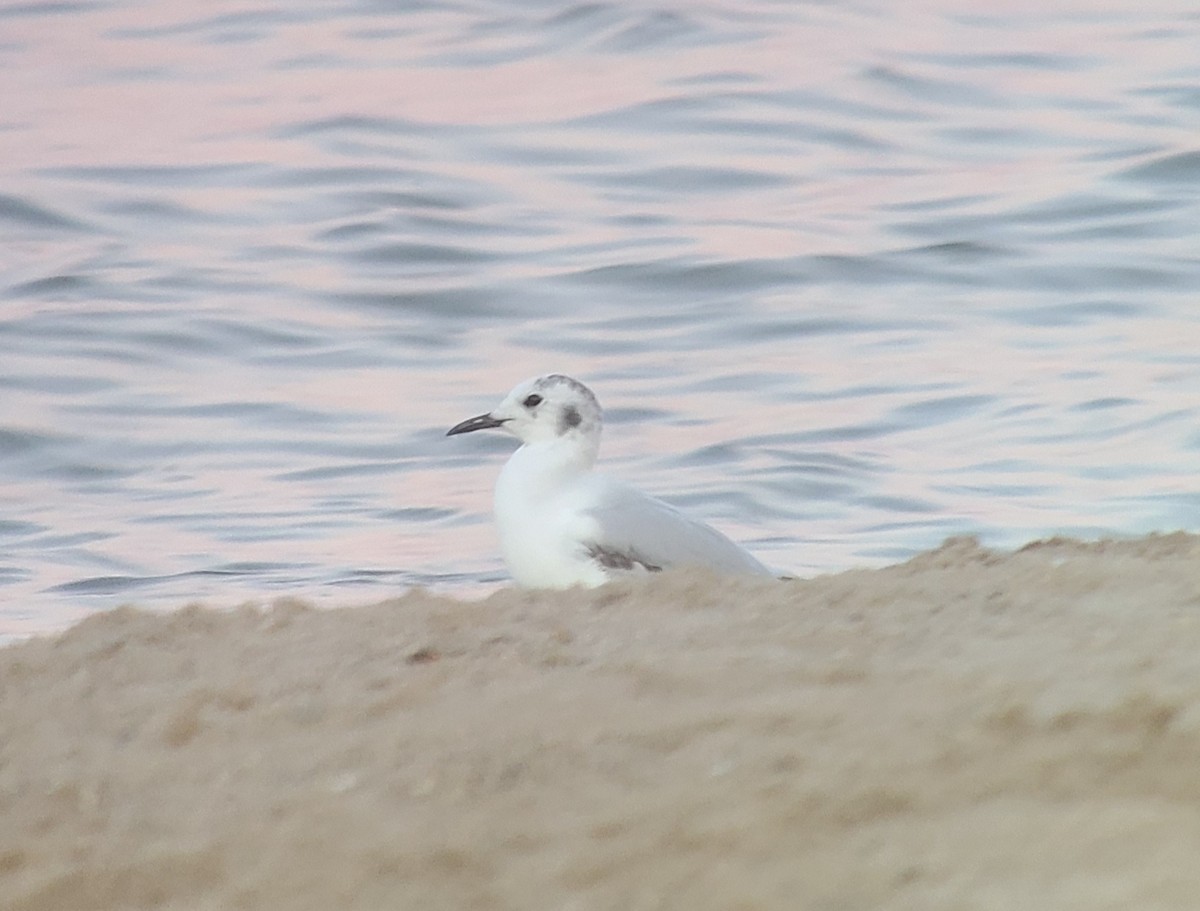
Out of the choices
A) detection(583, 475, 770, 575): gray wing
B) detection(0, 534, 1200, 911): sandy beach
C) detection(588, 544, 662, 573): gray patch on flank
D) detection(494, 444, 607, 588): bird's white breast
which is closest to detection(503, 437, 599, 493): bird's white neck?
detection(494, 444, 607, 588): bird's white breast

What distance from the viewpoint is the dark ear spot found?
672 centimetres

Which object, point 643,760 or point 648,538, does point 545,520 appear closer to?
point 648,538

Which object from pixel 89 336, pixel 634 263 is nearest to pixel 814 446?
pixel 634 263

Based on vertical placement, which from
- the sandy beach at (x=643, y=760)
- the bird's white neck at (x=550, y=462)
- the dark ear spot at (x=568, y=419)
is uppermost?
the sandy beach at (x=643, y=760)

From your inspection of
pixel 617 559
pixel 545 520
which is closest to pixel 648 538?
pixel 617 559

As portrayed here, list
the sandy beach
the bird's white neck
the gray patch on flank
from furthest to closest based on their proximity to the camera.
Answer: the bird's white neck < the gray patch on flank < the sandy beach

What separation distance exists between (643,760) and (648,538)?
302 cm

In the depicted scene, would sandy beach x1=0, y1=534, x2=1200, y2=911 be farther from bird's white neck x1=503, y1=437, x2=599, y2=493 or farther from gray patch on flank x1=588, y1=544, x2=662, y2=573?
bird's white neck x1=503, y1=437, x2=599, y2=493

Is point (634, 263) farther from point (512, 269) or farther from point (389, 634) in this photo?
point (389, 634)

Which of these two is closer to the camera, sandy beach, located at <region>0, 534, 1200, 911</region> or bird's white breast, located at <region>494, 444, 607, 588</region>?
sandy beach, located at <region>0, 534, 1200, 911</region>

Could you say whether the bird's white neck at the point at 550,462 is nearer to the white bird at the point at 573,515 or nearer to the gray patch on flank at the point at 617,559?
the white bird at the point at 573,515

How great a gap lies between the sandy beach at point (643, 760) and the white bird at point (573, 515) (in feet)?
5.90

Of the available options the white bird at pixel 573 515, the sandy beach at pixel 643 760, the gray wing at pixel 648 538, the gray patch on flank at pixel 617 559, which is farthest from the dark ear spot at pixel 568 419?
the sandy beach at pixel 643 760

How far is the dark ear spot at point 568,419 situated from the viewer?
6.72 meters
